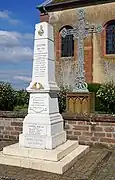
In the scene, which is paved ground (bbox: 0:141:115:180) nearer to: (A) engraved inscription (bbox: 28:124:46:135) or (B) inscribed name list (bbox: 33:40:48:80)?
(A) engraved inscription (bbox: 28:124:46:135)

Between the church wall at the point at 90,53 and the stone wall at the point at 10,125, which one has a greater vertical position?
the church wall at the point at 90,53

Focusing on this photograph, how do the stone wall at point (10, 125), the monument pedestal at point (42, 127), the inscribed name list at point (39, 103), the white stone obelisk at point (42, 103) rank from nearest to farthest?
1. the monument pedestal at point (42, 127)
2. the white stone obelisk at point (42, 103)
3. the inscribed name list at point (39, 103)
4. the stone wall at point (10, 125)

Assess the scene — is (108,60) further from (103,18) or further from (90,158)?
(90,158)

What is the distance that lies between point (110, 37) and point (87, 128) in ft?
41.4

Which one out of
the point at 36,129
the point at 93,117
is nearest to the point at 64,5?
the point at 93,117

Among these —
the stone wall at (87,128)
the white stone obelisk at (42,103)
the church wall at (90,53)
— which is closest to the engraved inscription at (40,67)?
the white stone obelisk at (42,103)

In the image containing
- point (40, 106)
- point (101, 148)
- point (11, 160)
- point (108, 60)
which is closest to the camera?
point (11, 160)

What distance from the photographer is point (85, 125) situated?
7.07 m

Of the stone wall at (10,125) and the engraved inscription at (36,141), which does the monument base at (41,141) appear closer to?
the engraved inscription at (36,141)

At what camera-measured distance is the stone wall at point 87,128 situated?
22.3 feet

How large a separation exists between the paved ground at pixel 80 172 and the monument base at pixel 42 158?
0.43 feet

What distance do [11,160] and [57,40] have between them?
601 inches

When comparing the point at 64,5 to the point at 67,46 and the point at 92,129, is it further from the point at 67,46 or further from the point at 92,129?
the point at 92,129

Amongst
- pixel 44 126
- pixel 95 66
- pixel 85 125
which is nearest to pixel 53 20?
pixel 95 66
